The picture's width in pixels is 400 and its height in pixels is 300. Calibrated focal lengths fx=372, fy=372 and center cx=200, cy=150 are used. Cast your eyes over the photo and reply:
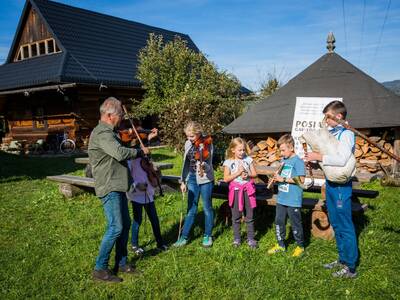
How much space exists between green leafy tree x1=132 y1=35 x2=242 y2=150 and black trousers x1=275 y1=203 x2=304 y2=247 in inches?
253

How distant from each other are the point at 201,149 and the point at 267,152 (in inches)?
204

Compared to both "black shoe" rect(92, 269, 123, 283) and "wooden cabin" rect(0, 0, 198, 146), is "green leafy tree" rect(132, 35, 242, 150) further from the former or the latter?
"black shoe" rect(92, 269, 123, 283)

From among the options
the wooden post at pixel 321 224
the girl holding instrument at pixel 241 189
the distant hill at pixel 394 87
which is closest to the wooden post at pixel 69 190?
the girl holding instrument at pixel 241 189

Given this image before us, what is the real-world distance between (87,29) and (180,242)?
19538 millimetres

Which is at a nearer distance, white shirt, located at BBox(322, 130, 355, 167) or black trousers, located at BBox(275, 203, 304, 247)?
white shirt, located at BBox(322, 130, 355, 167)

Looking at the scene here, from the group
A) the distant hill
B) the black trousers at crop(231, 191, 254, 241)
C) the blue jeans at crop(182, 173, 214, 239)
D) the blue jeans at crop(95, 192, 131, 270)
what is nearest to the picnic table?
the black trousers at crop(231, 191, 254, 241)

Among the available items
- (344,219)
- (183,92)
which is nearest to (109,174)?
(344,219)

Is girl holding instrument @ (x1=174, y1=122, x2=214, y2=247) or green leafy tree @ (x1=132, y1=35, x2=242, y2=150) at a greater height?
green leafy tree @ (x1=132, y1=35, x2=242, y2=150)

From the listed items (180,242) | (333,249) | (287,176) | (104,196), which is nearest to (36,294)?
(104,196)

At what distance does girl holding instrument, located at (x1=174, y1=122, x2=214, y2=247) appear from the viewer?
193 inches

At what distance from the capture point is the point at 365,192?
504 cm

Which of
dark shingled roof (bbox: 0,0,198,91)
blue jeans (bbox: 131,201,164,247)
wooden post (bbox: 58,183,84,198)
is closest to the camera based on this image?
blue jeans (bbox: 131,201,164,247)

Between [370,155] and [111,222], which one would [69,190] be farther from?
[370,155]

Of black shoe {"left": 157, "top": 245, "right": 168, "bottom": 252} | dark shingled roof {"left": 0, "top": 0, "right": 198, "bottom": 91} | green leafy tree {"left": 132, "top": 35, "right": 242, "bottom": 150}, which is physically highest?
dark shingled roof {"left": 0, "top": 0, "right": 198, "bottom": 91}
